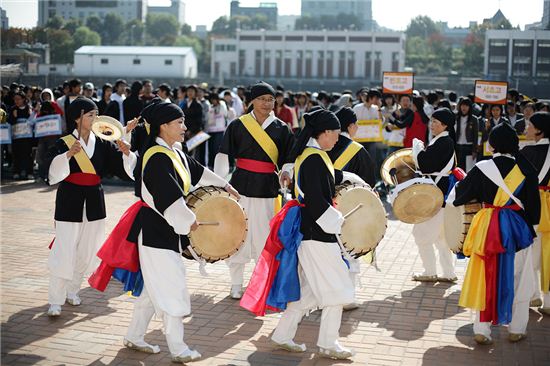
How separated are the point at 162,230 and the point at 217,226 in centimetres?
49

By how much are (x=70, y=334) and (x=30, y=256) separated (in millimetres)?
2991

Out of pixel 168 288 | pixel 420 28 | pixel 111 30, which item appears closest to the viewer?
pixel 168 288

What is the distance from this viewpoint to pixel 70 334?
6.39 meters

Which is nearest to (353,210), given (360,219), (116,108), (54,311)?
(360,219)

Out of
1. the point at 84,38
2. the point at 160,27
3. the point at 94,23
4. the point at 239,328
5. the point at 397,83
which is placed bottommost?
the point at 239,328

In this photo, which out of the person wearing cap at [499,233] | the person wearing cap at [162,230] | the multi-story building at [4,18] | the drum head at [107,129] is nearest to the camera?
the person wearing cap at [162,230]

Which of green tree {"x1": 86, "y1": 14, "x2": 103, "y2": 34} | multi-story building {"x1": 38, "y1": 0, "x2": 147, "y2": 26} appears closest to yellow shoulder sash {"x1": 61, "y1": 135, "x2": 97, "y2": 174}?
green tree {"x1": 86, "y1": 14, "x2": 103, "y2": 34}

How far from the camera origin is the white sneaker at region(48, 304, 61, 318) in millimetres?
6824

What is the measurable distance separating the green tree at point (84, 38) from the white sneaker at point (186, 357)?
383 ft

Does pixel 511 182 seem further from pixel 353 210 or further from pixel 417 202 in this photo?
pixel 353 210

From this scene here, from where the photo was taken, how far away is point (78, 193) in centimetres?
697

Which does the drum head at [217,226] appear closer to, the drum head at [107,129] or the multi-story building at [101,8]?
the drum head at [107,129]

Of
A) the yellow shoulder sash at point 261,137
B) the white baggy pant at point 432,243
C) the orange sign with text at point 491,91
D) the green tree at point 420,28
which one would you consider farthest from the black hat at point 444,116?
the green tree at point 420,28

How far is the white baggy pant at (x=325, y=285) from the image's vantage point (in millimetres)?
5766
